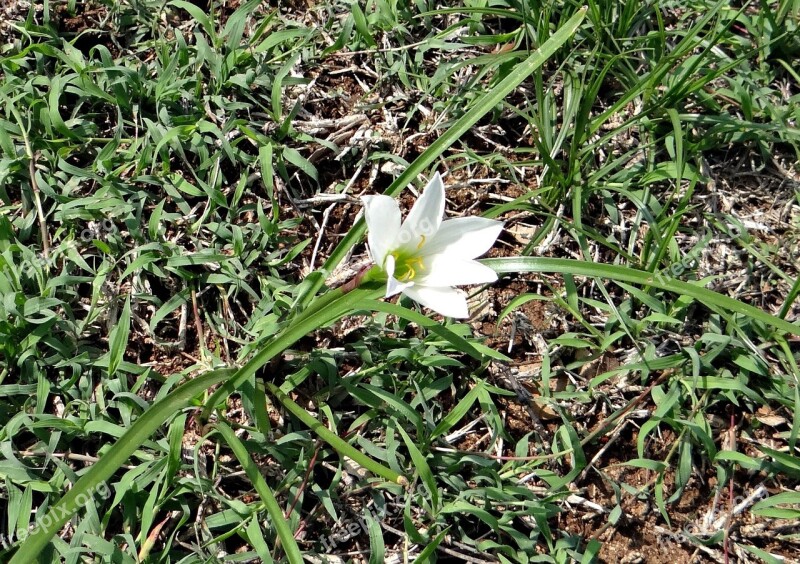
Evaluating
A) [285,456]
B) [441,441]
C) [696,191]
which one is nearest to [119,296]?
[285,456]

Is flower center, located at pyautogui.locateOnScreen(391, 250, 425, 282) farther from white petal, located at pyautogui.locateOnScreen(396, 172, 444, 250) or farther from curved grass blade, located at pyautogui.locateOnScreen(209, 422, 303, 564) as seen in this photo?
curved grass blade, located at pyautogui.locateOnScreen(209, 422, 303, 564)

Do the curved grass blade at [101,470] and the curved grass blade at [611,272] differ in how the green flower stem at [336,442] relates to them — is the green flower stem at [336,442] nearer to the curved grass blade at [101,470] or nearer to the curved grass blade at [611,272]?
the curved grass blade at [101,470]

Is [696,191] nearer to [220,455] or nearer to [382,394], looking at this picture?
[382,394]

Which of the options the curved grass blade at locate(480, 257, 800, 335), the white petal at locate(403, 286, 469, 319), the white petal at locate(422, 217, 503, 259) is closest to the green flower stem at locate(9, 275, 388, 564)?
the white petal at locate(403, 286, 469, 319)

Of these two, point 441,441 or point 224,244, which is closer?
point 441,441

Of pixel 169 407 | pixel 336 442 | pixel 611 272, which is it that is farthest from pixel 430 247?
pixel 169 407
